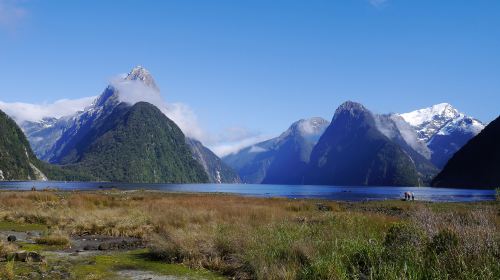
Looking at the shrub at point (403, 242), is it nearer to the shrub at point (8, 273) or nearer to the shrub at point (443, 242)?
the shrub at point (443, 242)

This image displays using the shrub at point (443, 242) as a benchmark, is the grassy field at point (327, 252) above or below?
below

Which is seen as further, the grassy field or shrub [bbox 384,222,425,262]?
shrub [bbox 384,222,425,262]

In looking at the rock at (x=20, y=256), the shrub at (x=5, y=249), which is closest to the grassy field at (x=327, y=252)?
the shrub at (x=5, y=249)

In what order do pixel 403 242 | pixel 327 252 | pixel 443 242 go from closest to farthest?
pixel 443 242 → pixel 403 242 → pixel 327 252

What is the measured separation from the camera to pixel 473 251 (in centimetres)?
1167

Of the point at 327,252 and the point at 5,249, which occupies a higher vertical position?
the point at 327,252

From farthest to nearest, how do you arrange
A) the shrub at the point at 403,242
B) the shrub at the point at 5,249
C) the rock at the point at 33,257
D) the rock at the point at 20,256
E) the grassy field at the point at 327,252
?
the shrub at the point at 5,249 → the rock at the point at 20,256 → the rock at the point at 33,257 → the shrub at the point at 403,242 → the grassy field at the point at 327,252

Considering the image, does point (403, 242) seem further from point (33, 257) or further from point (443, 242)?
point (33, 257)

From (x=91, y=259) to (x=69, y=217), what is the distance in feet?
49.9

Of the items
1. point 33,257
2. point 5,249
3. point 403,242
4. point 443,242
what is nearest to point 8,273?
point 33,257

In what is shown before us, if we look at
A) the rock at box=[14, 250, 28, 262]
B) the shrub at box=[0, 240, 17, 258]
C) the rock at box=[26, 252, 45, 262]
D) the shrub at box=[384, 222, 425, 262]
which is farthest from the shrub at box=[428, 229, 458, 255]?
the shrub at box=[0, 240, 17, 258]

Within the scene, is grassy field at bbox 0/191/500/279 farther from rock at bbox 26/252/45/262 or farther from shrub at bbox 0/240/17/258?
rock at bbox 26/252/45/262

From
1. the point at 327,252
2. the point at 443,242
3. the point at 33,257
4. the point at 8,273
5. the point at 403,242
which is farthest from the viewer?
the point at 33,257

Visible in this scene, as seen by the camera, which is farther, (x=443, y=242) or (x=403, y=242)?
(x=403, y=242)
